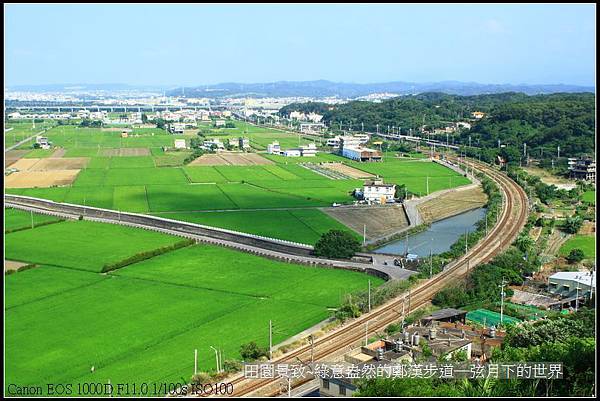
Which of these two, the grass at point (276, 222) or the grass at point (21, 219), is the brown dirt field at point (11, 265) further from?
the grass at point (276, 222)

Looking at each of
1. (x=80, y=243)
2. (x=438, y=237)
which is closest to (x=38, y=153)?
(x=80, y=243)

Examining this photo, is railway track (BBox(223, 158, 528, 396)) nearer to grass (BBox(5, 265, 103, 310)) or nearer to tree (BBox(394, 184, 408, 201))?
tree (BBox(394, 184, 408, 201))

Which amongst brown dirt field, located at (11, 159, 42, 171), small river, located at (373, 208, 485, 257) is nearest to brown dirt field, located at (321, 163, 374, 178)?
small river, located at (373, 208, 485, 257)

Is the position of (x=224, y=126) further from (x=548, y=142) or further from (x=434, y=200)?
(x=434, y=200)

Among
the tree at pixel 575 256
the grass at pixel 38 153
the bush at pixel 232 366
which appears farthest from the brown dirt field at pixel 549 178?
the grass at pixel 38 153

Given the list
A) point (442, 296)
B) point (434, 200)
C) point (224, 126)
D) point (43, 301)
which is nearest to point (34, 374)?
point (43, 301)

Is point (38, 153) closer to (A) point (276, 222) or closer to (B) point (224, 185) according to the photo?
(B) point (224, 185)
